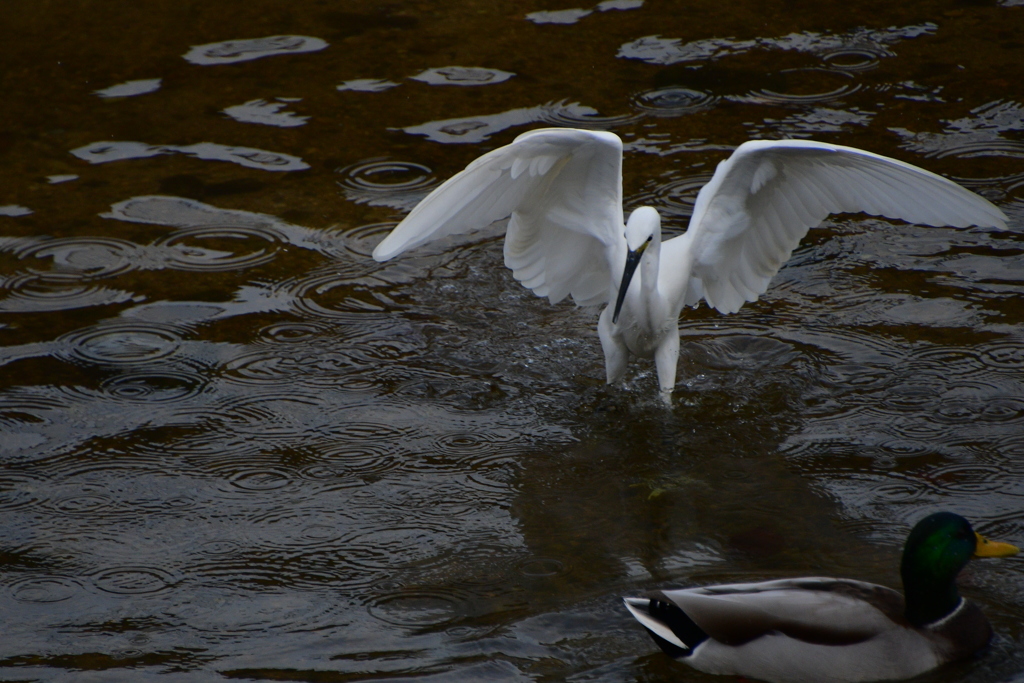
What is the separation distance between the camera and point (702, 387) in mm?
5531

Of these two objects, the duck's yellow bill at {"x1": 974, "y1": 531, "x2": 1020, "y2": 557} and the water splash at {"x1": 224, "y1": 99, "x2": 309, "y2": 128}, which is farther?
the water splash at {"x1": 224, "y1": 99, "x2": 309, "y2": 128}

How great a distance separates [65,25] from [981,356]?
24.5 ft

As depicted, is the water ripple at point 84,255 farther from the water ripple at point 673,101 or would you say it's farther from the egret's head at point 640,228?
the water ripple at point 673,101

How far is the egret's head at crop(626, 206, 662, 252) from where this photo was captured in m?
4.85

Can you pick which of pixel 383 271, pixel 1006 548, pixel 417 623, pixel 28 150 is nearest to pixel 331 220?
pixel 383 271

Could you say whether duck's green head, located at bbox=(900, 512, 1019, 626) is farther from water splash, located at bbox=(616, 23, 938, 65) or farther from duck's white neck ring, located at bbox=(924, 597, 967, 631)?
water splash, located at bbox=(616, 23, 938, 65)

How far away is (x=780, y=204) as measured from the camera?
5305 mm

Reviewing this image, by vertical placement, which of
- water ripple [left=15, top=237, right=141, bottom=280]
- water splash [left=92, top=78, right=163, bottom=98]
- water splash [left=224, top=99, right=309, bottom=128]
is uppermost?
water splash [left=92, top=78, right=163, bottom=98]

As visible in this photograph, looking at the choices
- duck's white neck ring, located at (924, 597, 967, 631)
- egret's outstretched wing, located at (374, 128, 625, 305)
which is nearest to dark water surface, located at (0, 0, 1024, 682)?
duck's white neck ring, located at (924, 597, 967, 631)

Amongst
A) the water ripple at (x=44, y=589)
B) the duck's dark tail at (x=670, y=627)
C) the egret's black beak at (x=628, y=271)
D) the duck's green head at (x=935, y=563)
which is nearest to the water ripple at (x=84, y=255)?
the water ripple at (x=44, y=589)

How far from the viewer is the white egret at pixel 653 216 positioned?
488 cm

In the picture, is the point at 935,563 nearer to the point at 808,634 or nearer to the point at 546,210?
the point at 808,634

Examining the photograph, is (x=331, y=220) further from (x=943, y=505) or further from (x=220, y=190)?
(x=943, y=505)

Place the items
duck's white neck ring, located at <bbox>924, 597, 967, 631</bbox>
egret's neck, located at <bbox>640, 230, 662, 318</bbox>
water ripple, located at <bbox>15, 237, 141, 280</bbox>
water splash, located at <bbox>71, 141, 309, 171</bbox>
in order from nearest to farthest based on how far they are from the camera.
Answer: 1. duck's white neck ring, located at <bbox>924, 597, 967, 631</bbox>
2. egret's neck, located at <bbox>640, 230, 662, 318</bbox>
3. water ripple, located at <bbox>15, 237, 141, 280</bbox>
4. water splash, located at <bbox>71, 141, 309, 171</bbox>
